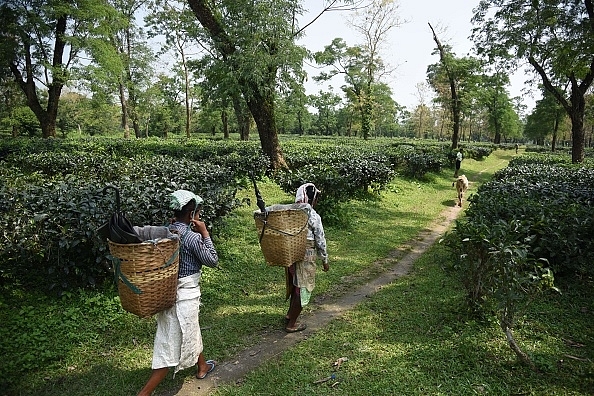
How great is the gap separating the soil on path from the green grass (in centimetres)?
12

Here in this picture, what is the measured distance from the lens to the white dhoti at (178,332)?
2.96 metres

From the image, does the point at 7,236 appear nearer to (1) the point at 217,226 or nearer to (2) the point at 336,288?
(1) the point at 217,226

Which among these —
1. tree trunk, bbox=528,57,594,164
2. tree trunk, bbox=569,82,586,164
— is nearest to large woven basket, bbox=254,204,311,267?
tree trunk, bbox=528,57,594,164

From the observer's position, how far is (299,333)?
13.5 ft

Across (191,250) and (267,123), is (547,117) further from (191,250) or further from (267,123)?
(191,250)

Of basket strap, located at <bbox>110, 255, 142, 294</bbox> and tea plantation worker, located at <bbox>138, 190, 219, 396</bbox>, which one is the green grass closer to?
tea plantation worker, located at <bbox>138, 190, 219, 396</bbox>

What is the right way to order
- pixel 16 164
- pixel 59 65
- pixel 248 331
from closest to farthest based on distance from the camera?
pixel 248 331 < pixel 16 164 < pixel 59 65

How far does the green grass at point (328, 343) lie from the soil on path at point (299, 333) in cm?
12

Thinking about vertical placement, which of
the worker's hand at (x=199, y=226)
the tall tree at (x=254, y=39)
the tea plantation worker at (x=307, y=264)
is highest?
the tall tree at (x=254, y=39)

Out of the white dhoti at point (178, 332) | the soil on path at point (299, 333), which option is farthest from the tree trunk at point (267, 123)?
the white dhoti at point (178, 332)

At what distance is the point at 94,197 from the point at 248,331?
7.68ft

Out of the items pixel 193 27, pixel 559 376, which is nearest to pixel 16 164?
pixel 193 27

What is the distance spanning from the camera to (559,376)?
306cm

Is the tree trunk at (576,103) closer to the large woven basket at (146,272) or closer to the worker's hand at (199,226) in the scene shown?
the worker's hand at (199,226)
